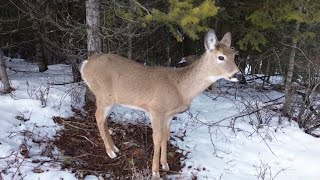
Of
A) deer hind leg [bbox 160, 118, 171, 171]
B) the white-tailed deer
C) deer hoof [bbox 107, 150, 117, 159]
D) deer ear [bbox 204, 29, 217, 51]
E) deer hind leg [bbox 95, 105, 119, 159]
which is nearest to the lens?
deer ear [bbox 204, 29, 217, 51]

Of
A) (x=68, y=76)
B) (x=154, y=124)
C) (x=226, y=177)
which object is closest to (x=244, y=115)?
(x=226, y=177)

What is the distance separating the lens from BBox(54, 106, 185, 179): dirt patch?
585cm

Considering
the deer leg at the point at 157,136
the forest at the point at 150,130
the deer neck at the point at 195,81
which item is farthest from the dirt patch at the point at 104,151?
the deer neck at the point at 195,81

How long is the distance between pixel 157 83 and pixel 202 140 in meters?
1.83

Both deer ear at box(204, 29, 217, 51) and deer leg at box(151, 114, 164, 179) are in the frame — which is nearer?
deer ear at box(204, 29, 217, 51)

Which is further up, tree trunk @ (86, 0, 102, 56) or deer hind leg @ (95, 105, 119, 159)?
tree trunk @ (86, 0, 102, 56)

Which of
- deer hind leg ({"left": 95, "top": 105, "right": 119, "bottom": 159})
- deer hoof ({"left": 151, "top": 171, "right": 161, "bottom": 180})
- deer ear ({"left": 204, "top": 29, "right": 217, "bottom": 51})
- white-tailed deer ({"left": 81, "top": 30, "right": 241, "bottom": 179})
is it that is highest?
deer ear ({"left": 204, "top": 29, "right": 217, "bottom": 51})

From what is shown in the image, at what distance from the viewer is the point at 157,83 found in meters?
6.11

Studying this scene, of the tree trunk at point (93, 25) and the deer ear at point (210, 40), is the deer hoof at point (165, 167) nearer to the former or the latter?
the deer ear at point (210, 40)

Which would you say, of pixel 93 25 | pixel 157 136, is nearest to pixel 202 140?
pixel 157 136

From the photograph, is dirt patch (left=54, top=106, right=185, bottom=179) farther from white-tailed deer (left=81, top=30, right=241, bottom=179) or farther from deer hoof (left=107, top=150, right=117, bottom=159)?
white-tailed deer (left=81, top=30, right=241, bottom=179)

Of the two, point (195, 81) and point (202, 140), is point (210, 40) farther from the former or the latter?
point (202, 140)

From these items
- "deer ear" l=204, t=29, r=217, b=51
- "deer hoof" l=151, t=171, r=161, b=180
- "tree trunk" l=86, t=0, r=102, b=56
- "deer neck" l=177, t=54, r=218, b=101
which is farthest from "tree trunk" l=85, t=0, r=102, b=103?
"deer hoof" l=151, t=171, r=161, b=180

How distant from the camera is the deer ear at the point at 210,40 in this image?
18.9 ft
